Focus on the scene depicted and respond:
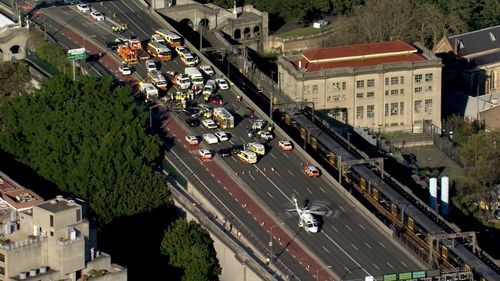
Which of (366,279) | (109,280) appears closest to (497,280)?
(366,279)

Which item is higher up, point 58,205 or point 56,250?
point 58,205

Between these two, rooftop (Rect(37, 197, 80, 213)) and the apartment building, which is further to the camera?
rooftop (Rect(37, 197, 80, 213))

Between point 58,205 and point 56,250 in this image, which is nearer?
point 56,250

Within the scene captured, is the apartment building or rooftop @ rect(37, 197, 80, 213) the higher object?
rooftop @ rect(37, 197, 80, 213)

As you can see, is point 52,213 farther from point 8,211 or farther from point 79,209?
point 8,211

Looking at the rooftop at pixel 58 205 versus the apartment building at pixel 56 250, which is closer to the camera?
the apartment building at pixel 56 250

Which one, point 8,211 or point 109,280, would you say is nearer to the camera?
point 109,280
